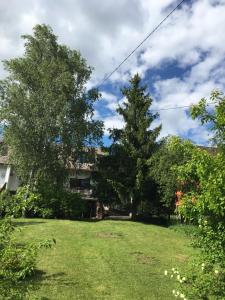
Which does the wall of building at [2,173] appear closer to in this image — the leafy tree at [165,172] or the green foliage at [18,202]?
the leafy tree at [165,172]

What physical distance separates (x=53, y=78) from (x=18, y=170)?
25.5 ft

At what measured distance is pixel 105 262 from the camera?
15.0 metres

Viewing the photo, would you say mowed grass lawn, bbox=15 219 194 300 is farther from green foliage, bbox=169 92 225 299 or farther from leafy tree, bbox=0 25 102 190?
leafy tree, bbox=0 25 102 190

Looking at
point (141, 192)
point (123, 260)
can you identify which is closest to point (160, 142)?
point (141, 192)

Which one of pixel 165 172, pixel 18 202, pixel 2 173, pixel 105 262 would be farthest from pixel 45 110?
pixel 18 202

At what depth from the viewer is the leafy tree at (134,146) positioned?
3206 cm

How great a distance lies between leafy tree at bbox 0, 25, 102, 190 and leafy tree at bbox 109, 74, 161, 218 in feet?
7.61

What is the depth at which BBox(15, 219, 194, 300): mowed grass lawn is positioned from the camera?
38.5 ft

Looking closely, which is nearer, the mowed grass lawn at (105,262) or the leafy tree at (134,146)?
the mowed grass lawn at (105,262)

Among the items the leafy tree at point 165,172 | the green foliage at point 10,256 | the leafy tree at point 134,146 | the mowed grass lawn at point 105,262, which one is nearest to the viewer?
the green foliage at point 10,256

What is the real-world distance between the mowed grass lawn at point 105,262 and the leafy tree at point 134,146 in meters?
8.50

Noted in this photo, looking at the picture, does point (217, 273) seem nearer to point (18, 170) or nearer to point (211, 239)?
point (211, 239)

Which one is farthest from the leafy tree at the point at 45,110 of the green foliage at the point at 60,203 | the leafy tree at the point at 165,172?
the leafy tree at the point at 165,172

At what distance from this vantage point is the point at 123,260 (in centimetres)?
1549
